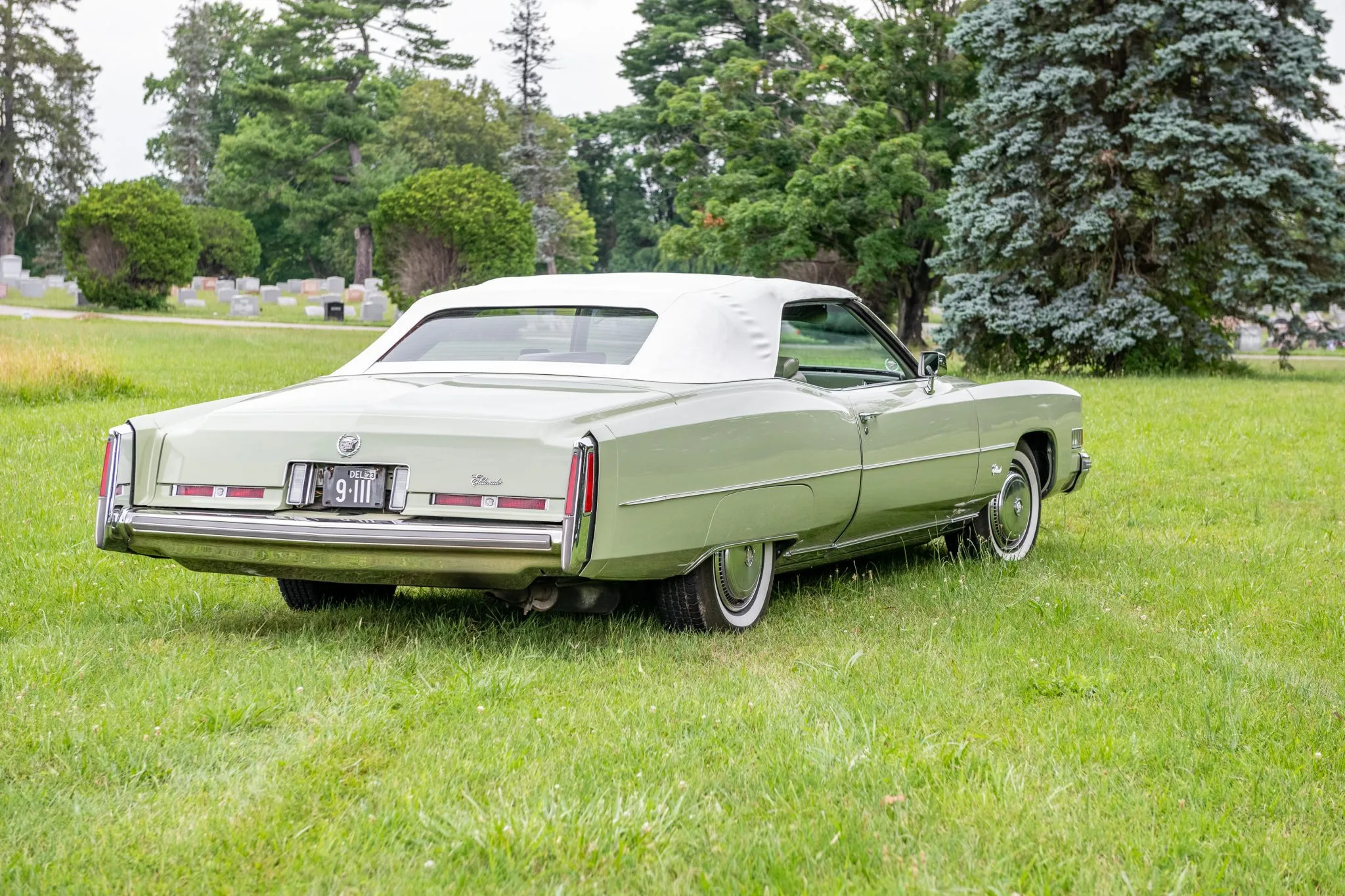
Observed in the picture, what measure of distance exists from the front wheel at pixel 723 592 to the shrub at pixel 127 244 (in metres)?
40.3

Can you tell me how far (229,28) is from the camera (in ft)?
272

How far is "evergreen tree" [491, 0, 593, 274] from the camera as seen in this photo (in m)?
64.6

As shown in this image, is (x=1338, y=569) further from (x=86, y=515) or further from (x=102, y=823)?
(x=86, y=515)

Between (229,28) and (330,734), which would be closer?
(330,734)

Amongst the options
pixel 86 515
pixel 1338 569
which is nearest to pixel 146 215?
pixel 86 515

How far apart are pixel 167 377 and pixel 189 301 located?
34.4 metres

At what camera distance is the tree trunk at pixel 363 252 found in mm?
64938

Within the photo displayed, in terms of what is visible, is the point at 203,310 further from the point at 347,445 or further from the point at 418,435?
the point at 418,435

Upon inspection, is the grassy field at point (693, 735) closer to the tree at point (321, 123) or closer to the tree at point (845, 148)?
the tree at point (845, 148)


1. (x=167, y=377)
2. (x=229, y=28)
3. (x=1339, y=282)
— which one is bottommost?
(x=167, y=377)

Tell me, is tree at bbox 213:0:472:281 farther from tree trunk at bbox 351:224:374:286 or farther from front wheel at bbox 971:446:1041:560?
front wheel at bbox 971:446:1041:560

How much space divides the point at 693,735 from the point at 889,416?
242 centimetres

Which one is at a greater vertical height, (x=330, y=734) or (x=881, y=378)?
(x=881, y=378)

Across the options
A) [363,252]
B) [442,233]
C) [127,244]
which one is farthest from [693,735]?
[363,252]
